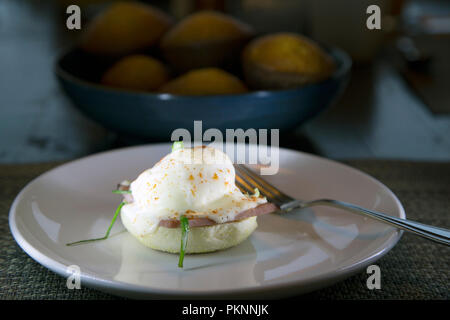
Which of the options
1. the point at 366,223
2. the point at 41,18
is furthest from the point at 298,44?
the point at 41,18

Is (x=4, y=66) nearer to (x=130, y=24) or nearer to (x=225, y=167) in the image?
(x=130, y=24)

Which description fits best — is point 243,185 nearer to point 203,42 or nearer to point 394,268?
point 394,268

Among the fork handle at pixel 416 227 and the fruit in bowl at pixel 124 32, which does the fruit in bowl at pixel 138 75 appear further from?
the fork handle at pixel 416 227

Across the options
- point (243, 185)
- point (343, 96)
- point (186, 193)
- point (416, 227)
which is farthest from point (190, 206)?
point (343, 96)

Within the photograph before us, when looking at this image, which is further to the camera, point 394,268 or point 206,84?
point 206,84

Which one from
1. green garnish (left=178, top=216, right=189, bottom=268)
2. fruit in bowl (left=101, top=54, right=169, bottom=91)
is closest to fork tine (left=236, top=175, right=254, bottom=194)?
green garnish (left=178, top=216, right=189, bottom=268)

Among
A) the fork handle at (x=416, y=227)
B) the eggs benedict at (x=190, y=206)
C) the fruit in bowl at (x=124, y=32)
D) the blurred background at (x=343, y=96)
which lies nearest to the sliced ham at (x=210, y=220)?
the eggs benedict at (x=190, y=206)
